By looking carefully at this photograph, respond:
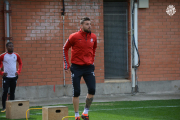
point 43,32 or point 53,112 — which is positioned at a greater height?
point 43,32

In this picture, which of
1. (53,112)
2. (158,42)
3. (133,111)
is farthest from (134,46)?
(53,112)

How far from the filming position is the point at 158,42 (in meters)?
11.6

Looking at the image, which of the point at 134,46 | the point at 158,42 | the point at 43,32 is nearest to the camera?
the point at 43,32

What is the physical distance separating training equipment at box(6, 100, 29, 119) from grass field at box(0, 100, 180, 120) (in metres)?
0.24

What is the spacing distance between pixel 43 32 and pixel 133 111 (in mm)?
4570

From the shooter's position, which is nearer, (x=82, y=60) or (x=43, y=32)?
(x=82, y=60)

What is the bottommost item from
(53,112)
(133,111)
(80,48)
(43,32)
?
(133,111)

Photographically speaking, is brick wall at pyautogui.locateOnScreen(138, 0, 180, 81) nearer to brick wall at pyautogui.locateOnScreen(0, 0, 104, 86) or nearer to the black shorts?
brick wall at pyautogui.locateOnScreen(0, 0, 104, 86)

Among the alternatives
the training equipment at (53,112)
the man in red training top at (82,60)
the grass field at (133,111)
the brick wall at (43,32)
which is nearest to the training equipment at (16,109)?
the grass field at (133,111)

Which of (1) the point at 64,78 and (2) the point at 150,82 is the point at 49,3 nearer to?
(1) the point at 64,78

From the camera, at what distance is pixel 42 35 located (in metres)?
10.7

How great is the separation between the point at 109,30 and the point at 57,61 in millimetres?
2289

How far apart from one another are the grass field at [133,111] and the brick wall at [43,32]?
215cm

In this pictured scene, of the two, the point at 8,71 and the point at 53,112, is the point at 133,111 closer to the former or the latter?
the point at 53,112
